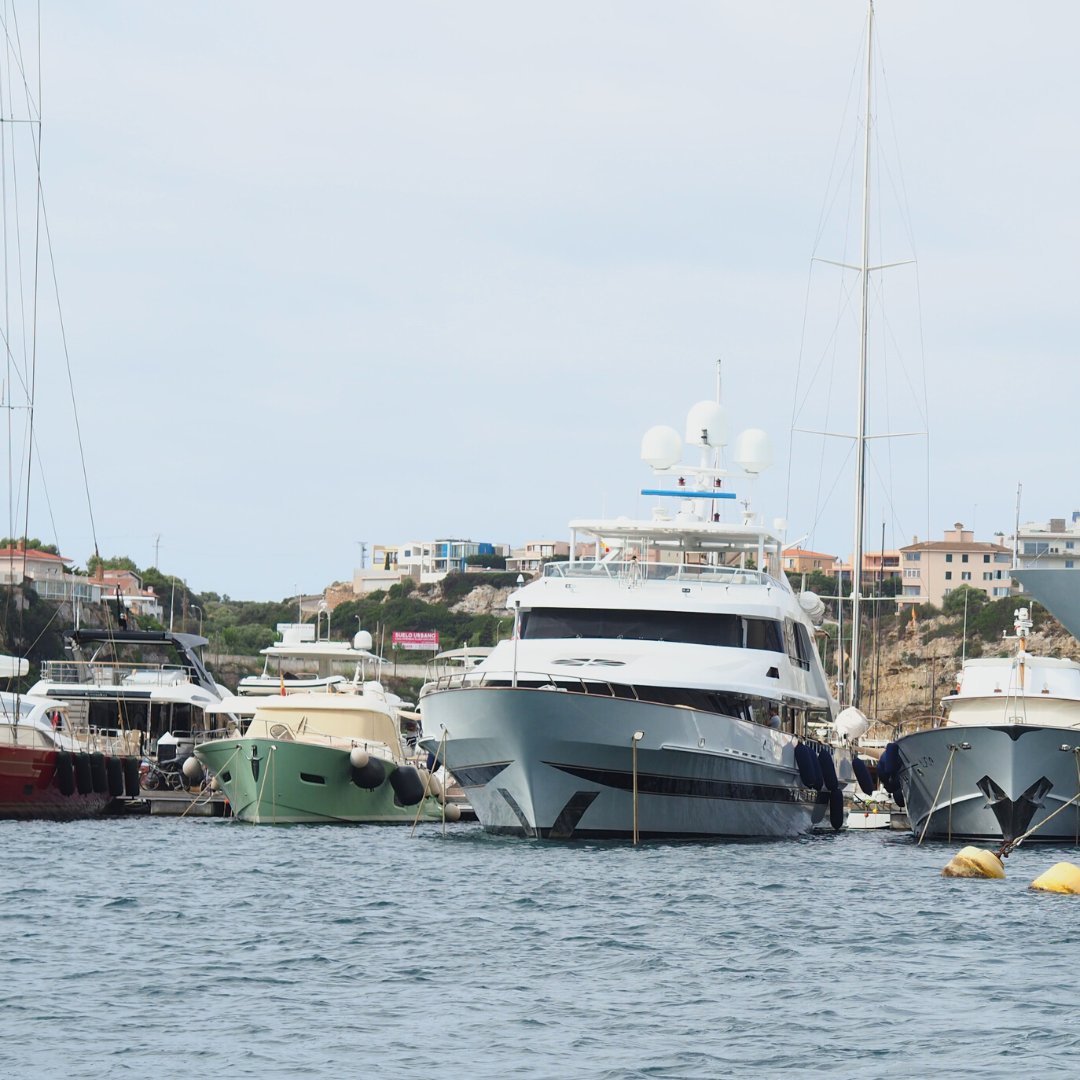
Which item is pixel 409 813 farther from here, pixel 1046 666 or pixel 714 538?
pixel 1046 666

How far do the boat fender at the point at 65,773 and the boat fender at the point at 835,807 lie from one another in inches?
576

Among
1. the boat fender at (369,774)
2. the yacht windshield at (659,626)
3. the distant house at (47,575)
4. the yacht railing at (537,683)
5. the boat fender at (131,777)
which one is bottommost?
the boat fender at (131,777)

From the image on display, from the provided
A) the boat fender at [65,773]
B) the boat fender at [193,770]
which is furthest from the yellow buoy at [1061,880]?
the boat fender at [193,770]

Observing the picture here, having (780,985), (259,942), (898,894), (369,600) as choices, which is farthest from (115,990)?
(369,600)

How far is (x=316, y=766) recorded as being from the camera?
3519 centimetres

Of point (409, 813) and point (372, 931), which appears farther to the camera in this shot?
point (409, 813)

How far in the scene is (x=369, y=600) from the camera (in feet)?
447

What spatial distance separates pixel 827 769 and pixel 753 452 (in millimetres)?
7300

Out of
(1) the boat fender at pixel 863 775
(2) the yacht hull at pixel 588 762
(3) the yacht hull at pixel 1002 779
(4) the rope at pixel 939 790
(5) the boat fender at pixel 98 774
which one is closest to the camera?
(2) the yacht hull at pixel 588 762

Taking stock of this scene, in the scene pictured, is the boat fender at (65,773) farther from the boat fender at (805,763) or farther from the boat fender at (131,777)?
the boat fender at (805,763)

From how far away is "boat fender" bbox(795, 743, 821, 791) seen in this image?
1260 inches

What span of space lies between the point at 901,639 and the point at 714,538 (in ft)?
225

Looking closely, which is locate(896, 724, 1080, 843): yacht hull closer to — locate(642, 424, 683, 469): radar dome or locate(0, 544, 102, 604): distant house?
locate(642, 424, 683, 469): radar dome

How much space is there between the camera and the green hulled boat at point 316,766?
115ft
